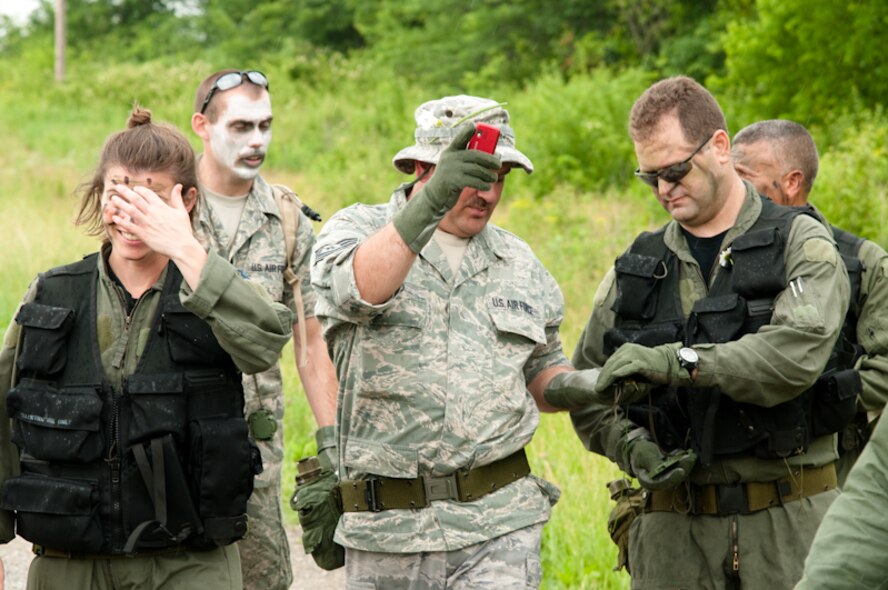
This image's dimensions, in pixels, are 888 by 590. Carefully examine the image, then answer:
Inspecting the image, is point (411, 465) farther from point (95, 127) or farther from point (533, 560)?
point (95, 127)

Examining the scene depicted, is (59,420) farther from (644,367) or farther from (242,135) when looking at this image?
(242,135)

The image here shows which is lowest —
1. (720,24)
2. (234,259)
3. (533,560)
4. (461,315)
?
(533,560)

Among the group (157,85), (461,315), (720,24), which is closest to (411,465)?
(461,315)

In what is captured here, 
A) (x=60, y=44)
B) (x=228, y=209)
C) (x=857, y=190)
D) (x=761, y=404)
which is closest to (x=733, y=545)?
(x=761, y=404)

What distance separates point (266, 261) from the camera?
17.4 ft

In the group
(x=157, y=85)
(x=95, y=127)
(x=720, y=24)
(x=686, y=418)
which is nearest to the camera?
(x=686, y=418)

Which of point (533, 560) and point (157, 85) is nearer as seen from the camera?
point (533, 560)

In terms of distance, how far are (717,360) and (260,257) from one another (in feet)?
6.62

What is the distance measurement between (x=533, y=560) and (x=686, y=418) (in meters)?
0.71

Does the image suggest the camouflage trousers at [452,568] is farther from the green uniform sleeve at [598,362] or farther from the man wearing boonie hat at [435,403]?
the green uniform sleeve at [598,362]

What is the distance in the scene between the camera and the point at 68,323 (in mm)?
3799

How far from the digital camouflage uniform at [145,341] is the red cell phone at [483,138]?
29.1 inches

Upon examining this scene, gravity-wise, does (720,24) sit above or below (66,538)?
above

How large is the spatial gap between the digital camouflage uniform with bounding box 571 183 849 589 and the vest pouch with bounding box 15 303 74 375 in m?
1.85
